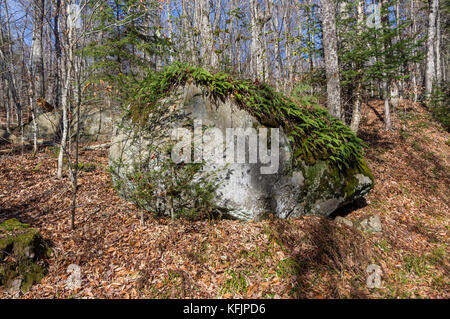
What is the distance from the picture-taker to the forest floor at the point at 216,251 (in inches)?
110

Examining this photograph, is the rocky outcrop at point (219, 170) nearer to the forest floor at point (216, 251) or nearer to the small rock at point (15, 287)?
the forest floor at point (216, 251)

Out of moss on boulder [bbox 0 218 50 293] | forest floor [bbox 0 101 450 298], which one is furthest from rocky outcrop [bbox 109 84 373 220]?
moss on boulder [bbox 0 218 50 293]

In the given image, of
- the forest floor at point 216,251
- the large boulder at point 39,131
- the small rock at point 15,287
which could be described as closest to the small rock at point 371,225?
the forest floor at point 216,251

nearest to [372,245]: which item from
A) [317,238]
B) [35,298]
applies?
[317,238]

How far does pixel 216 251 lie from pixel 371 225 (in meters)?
3.10

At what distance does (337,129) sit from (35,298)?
5.58 m

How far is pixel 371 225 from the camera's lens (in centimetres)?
411

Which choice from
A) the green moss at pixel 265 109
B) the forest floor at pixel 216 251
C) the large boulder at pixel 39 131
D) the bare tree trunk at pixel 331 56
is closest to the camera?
the forest floor at pixel 216 251

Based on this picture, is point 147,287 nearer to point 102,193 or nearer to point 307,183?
point 102,193

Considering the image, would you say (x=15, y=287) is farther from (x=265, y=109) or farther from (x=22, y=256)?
(x=265, y=109)

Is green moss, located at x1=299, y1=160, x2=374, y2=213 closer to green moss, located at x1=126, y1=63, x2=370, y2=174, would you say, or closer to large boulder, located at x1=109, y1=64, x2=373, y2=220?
large boulder, located at x1=109, y1=64, x2=373, y2=220

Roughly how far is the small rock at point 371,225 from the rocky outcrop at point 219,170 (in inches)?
31.5

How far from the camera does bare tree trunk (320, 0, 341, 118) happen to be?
5.76 meters

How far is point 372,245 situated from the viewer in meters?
3.73
